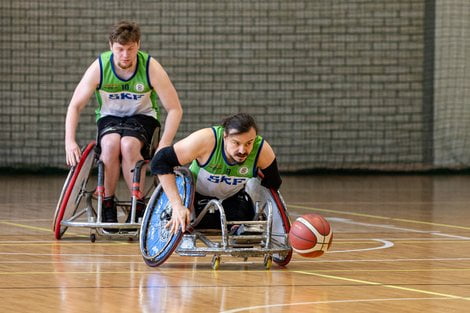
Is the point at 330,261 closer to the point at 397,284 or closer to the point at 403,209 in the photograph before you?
the point at 397,284

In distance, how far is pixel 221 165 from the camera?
6777 mm

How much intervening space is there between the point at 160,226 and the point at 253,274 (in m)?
0.71

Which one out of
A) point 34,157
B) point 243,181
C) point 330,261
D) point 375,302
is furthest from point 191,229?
point 34,157

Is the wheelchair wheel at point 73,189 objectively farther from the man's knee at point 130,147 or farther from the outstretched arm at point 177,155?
the outstretched arm at point 177,155

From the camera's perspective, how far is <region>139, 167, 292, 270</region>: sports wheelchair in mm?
6598

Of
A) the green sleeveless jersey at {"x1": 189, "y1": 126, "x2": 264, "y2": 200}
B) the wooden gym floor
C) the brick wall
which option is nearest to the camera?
the wooden gym floor

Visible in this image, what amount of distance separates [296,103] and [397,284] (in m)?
11.3

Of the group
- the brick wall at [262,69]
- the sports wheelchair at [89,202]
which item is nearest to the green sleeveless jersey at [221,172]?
the sports wheelchair at [89,202]

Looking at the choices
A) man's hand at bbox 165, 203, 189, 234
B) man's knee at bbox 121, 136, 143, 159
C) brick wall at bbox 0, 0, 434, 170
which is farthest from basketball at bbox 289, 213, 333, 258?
brick wall at bbox 0, 0, 434, 170

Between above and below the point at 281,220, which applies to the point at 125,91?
above

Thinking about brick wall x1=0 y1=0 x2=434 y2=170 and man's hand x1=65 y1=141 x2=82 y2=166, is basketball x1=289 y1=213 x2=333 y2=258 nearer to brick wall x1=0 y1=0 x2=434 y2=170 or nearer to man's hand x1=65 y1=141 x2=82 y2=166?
man's hand x1=65 y1=141 x2=82 y2=166

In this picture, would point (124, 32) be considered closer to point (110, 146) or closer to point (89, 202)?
point (110, 146)

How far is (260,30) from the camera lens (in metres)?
17.1

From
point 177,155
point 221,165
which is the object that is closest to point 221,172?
point 221,165
